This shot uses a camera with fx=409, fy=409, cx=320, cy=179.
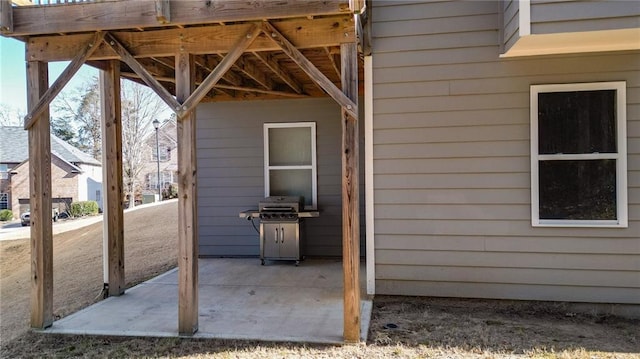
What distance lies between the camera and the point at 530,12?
10.9 feet

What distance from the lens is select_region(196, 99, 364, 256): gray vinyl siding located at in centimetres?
628

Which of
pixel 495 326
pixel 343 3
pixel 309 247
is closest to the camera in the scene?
pixel 343 3

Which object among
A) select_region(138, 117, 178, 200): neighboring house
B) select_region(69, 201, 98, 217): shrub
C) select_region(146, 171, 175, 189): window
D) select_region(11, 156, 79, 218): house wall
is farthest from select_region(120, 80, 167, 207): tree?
select_region(146, 171, 175, 189): window

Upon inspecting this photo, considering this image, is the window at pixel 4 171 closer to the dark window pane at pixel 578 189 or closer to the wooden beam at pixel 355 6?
the wooden beam at pixel 355 6

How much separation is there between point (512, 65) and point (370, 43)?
140 cm

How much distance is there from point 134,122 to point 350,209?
2075 centimetres

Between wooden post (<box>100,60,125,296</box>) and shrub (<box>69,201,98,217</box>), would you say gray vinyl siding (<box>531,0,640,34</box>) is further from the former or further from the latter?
shrub (<box>69,201,98,217</box>)

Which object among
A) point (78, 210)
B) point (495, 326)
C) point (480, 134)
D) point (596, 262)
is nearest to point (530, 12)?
point (480, 134)

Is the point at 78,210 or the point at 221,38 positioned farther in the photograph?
the point at 78,210

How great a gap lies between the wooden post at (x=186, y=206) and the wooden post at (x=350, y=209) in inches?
49.4

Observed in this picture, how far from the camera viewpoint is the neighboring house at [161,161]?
85.5ft

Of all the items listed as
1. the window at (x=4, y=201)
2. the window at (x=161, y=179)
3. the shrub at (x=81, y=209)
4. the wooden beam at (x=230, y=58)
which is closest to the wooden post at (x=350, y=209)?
the wooden beam at (x=230, y=58)

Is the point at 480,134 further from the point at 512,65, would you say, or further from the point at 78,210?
the point at 78,210

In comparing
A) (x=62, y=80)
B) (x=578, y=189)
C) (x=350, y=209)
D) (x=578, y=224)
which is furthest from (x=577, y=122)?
(x=62, y=80)
